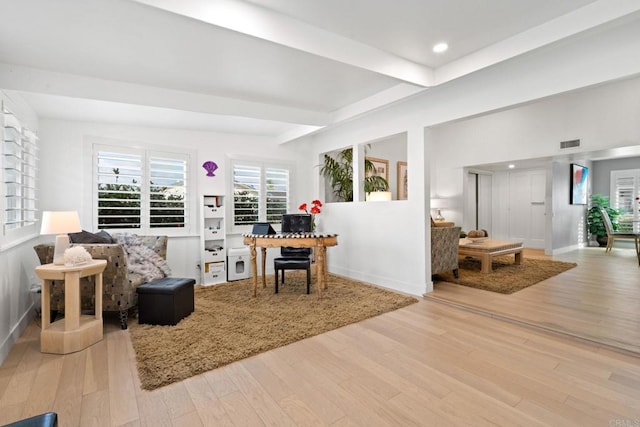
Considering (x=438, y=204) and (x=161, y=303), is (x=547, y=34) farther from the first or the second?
(x=438, y=204)

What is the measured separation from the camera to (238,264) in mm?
5121

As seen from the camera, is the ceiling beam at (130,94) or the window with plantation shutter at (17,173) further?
the ceiling beam at (130,94)

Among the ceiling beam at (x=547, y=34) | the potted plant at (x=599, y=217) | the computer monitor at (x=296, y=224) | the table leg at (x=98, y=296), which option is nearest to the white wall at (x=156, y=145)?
the computer monitor at (x=296, y=224)

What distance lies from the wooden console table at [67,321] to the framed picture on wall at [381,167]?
16.3 feet

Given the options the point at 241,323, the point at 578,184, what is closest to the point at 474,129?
the point at 578,184

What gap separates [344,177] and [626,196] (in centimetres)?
808

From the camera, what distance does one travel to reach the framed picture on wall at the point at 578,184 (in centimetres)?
777

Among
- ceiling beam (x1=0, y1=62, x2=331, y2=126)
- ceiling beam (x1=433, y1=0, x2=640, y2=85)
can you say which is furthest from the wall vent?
ceiling beam (x1=0, y1=62, x2=331, y2=126)

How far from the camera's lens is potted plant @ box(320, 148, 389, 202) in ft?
18.9

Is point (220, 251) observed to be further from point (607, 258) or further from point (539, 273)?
point (607, 258)

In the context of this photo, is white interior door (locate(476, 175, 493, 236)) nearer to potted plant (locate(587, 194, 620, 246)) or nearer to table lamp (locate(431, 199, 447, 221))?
table lamp (locate(431, 199, 447, 221))

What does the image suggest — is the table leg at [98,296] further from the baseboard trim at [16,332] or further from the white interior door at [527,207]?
the white interior door at [527,207]

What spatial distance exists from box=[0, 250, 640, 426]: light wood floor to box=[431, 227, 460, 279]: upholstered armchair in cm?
153

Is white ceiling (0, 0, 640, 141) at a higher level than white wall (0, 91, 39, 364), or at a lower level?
higher
